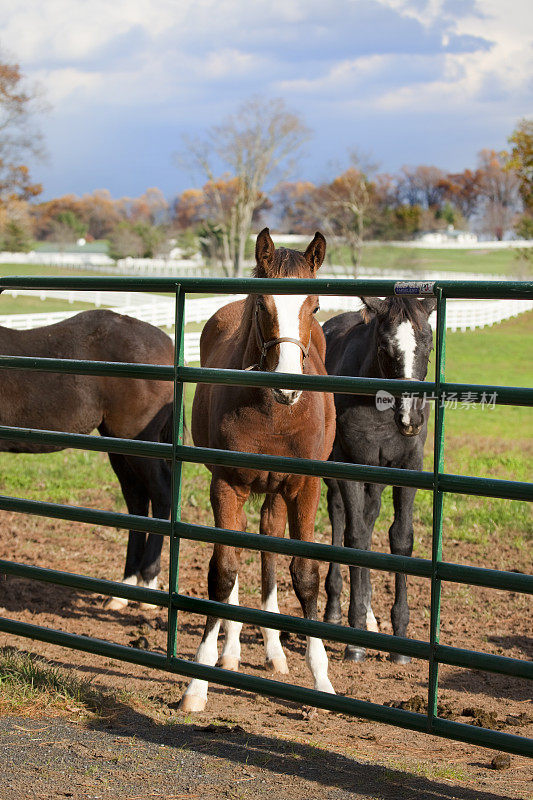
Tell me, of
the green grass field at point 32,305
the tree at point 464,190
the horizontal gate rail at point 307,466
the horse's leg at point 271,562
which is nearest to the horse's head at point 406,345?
the horse's leg at point 271,562

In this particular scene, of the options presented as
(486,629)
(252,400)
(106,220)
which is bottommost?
(486,629)

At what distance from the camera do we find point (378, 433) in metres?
5.16

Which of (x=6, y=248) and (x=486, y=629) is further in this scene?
(x=6, y=248)

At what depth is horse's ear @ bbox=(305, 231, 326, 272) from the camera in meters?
3.69

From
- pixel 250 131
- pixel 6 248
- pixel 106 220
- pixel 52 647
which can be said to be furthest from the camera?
pixel 106 220

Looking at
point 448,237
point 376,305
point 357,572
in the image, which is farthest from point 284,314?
point 448,237

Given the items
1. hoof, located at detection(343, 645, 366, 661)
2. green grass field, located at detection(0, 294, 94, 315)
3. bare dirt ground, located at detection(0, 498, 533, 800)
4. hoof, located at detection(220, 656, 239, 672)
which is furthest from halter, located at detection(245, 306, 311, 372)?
green grass field, located at detection(0, 294, 94, 315)

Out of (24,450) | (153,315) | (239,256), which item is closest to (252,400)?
(24,450)

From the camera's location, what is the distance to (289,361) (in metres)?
3.31

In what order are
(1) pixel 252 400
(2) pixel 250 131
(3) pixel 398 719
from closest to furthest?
(3) pixel 398 719 < (1) pixel 252 400 < (2) pixel 250 131

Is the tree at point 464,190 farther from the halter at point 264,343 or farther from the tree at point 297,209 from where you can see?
the halter at point 264,343

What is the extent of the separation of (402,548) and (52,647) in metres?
2.10

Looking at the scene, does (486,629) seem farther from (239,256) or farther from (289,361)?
(239,256)

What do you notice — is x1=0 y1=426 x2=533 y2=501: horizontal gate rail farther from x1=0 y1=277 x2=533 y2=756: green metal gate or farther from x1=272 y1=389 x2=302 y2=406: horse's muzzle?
x1=272 y1=389 x2=302 y2=406: horse's muzzle
